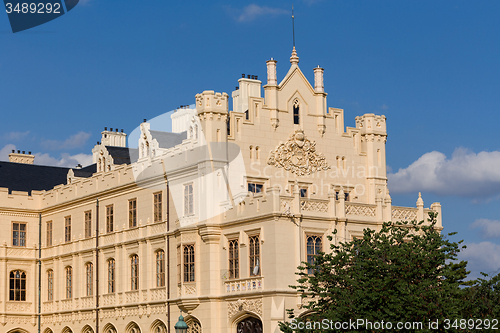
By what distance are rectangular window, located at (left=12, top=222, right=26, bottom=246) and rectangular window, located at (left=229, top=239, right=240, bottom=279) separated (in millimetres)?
20361

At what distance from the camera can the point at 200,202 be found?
4809 cm

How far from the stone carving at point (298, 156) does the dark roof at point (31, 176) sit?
2107 cm

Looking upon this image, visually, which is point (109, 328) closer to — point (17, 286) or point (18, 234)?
point (17, 286)

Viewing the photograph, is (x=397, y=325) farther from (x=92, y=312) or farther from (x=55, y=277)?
(x=55, y=277)

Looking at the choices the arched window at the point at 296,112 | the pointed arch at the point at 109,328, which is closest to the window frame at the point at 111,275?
the pointed arch at the point at 109,328

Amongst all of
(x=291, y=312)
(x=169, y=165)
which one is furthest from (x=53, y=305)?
(x=291, y=312)

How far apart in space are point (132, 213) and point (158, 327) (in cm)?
742

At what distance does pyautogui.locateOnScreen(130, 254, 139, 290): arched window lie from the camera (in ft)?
176

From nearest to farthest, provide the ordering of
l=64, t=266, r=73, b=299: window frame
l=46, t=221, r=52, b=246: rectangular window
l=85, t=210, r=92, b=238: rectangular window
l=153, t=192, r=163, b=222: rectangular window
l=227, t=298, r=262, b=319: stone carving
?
l=227, t=298, r=262, b=319: stone carving, l=153, t=192, r=163, b=222: rectangular window, l=85, t=210, r=92, b=238: rectangular window, l=64, t=266, r=73, b=299: window frame, l=46, t=221, r=52, b=246: rectangular window

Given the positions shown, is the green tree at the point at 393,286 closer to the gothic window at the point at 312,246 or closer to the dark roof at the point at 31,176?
the gothic window at the point at 312,246

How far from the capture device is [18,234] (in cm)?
6128

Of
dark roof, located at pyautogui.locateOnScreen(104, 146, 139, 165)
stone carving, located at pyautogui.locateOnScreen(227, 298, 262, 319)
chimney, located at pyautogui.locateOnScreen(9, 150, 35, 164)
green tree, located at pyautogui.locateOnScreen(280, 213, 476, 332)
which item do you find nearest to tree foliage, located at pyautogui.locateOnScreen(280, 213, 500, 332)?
green tree, located at pyautogui.locateOnScreen(280, 213, 476, 332)

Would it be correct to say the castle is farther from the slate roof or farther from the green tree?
the green tree

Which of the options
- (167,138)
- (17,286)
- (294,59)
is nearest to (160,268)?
(167,138)
